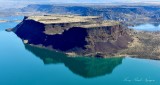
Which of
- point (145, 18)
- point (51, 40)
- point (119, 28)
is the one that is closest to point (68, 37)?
point (51, 40)

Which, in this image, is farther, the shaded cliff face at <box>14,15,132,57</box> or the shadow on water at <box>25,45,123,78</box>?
the shaded cliff face at <box>14,15,132,57</box>

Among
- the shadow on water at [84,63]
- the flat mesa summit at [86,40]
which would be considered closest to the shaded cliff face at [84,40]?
the flat mesa summit at [86,40]

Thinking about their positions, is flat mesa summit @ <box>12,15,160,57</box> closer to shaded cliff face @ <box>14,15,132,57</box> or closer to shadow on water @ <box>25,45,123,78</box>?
shaded cliff face @ <box>14,15,132,57</box>

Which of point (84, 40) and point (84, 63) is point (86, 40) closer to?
point (84, 40)

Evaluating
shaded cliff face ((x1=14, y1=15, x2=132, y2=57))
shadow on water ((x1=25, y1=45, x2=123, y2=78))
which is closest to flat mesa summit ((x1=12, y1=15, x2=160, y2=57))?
shaded cliff face ((x1=14, y1=15, x2=132, y2=57))

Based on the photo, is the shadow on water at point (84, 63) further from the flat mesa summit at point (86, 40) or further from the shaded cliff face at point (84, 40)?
the shaded cliff face at point (84, 40)

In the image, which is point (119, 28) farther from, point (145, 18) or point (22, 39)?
point (145, 18)

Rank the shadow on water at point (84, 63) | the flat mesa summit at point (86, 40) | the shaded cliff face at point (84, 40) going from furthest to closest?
the shaded cliff face at point (84, 40)
the flat mesa summit at point (86, 40)
the shadow on water at point (84, 63)
